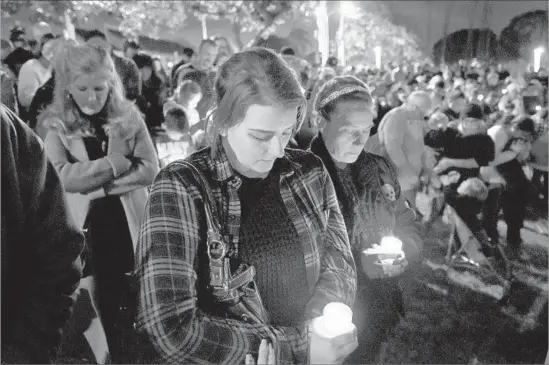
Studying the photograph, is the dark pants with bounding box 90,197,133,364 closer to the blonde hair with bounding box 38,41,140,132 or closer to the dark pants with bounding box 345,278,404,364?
the blonde hair with bounding box 38,41,140,132

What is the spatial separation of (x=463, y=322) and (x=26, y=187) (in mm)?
4240

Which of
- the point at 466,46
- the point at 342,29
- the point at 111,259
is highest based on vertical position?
the point at 342,29

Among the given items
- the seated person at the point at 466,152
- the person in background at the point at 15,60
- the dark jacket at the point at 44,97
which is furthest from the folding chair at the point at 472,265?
the person in background at the point at 15,60

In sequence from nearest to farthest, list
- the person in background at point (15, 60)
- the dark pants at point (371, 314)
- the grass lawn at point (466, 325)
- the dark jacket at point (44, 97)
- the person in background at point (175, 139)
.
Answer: the dark pants at point (371, 314) < the dark jacket at point (44, 97) < the grass lawn at point (466, 325) < the person in background at point (175, 139) < the person in background at point (15, 60)

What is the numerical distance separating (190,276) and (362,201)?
130 cm

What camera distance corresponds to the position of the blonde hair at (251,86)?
59.0 inches

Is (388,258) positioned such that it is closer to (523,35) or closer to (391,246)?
(391,246)

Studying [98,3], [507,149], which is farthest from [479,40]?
[507,149]

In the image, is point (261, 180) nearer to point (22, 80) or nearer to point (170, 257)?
point (170, 257)

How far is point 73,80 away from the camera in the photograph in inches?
101

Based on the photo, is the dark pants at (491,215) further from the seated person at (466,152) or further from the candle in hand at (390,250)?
the candle in hand at (390,250)

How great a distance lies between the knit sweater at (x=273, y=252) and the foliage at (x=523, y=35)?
35.3 meters

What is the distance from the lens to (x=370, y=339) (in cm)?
233

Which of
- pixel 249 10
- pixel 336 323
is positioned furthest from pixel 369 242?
pixel 249 10
